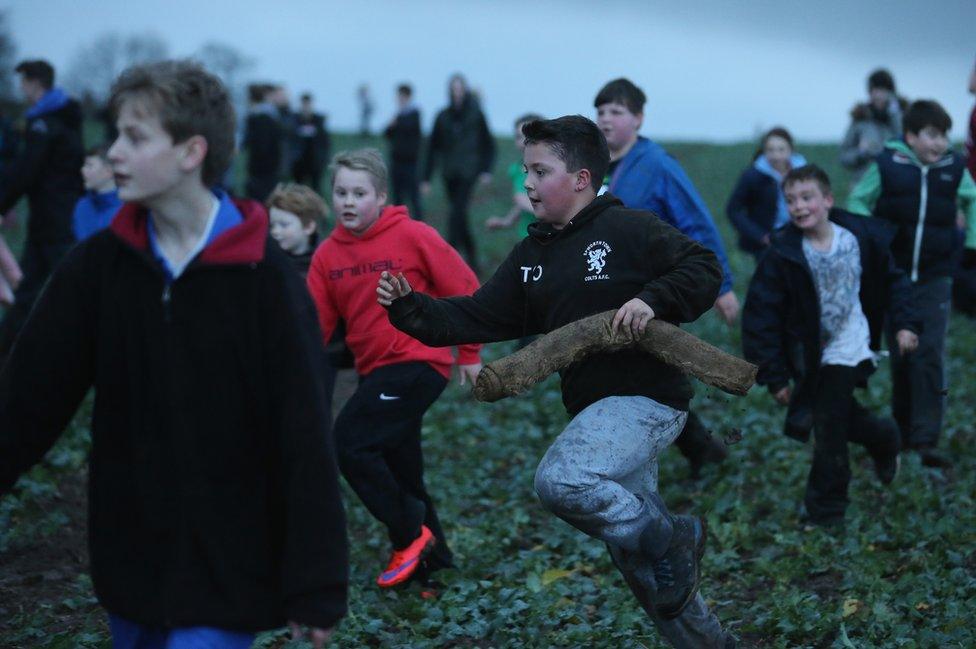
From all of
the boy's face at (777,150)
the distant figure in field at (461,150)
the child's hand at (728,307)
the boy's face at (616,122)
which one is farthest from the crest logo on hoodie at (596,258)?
the distant figure in field at (461,150)

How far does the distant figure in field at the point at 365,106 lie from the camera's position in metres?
44.9

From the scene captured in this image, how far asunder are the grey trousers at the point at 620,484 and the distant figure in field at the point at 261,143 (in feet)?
46.7

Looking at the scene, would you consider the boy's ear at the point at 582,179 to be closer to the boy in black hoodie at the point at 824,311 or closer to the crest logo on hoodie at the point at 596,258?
the crest logo on hoodie at the point at 596,258

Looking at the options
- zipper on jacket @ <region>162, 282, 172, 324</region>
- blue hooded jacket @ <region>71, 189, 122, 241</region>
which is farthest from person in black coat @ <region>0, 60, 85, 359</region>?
zipper on jacket @ <region>162, 282, 172, 324</region>

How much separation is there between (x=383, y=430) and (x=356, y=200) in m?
1.22

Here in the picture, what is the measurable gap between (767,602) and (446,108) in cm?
1205

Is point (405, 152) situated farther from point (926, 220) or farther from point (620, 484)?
point (620, 484)

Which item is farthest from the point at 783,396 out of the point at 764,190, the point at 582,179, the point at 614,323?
the point at 764,190

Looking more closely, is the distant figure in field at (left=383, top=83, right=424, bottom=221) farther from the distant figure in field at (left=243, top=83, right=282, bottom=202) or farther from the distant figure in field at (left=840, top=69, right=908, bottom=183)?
the distant figure in field at (left=840, top=69, right=908, bottom=183)

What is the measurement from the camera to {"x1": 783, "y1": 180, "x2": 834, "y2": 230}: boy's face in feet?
23.6

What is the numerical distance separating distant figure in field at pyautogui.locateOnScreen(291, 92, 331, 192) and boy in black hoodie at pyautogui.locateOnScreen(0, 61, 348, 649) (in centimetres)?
1841

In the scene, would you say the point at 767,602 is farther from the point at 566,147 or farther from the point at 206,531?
the point at 206,531

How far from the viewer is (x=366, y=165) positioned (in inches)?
263

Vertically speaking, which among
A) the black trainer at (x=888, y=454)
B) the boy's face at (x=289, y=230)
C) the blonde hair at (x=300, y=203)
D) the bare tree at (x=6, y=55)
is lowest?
the bare tree at (x=6, y=55)
